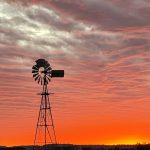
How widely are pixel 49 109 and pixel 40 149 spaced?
3693 cm

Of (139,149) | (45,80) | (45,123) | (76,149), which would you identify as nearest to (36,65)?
(45,80)

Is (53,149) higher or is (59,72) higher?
(59,72)

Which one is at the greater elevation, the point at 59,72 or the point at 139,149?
the point at 59,72

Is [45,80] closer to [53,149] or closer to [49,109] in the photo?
[49,109]

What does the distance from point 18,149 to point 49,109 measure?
57.1 metres

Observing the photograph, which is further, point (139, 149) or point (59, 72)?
point (139, 149)

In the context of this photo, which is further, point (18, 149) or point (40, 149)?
point (18, 149)

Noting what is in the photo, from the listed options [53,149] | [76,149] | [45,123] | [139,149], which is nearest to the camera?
[45,123]

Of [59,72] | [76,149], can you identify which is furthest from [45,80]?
[76,149]

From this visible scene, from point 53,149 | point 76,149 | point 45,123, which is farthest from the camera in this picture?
point 76,149

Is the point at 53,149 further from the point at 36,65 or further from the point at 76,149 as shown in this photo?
the point at 36,65

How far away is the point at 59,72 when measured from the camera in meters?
111

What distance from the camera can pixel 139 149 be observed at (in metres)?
131

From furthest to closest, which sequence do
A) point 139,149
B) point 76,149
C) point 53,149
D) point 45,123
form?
point 76,149
point 53,149
point 139,149
point 45,123
